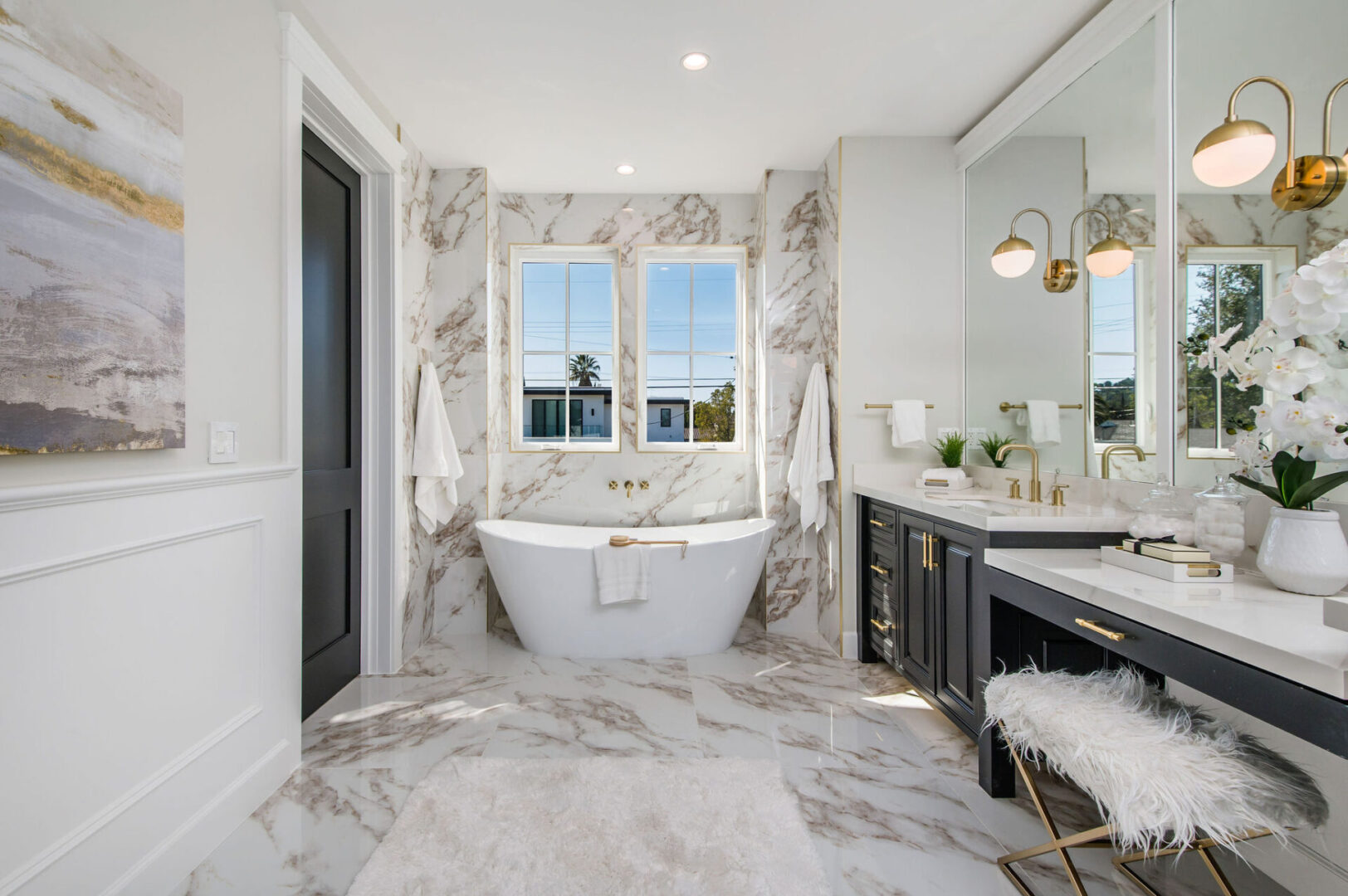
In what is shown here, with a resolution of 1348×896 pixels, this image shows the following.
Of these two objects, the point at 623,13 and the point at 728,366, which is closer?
the point at 623,13

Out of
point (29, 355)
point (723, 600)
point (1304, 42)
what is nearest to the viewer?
point (29, 355)

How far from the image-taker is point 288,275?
6.73 ft

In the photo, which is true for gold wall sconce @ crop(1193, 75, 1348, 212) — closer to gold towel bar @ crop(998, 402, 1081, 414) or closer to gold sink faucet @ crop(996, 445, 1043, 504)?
gold towel bar @ crop(998, 402, 1081, 414)

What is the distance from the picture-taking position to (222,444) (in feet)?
5.77

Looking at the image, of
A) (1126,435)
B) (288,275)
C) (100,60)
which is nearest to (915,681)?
(1126,435)

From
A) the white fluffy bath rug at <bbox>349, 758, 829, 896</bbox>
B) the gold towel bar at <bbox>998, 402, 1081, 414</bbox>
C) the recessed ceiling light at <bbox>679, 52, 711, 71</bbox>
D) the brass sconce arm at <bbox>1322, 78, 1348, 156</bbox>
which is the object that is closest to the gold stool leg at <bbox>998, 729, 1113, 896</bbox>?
the white fluffy bath rug at <bbox>349, 758, 829, 896</bbox>

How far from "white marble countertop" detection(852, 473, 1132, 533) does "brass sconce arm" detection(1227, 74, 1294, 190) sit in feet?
3.19

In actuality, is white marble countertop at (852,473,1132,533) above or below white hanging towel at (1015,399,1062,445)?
below

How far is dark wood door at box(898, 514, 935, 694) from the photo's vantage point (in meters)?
2.47

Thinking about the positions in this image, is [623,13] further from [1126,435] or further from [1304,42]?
[1126,435]

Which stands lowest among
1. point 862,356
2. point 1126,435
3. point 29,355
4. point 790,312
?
point 1126,435

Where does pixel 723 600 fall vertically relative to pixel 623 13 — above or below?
below

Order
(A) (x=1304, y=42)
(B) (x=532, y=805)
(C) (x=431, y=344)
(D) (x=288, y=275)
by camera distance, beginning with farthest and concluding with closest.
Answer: (C) (x=431, y=344)
(D) (x=288, y=275)
(B) (x=532, y=805)
(A) (x=1304, y=42)

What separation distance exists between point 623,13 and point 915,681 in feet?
9.02
